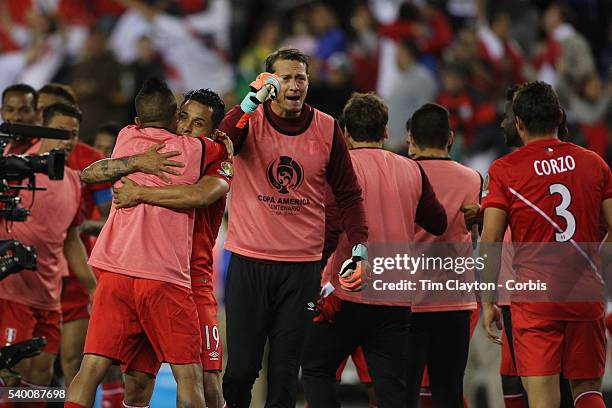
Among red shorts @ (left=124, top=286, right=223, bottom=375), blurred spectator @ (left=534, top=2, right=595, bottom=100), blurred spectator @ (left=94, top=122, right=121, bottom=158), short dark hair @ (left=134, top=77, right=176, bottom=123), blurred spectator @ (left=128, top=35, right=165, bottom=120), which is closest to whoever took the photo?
short dark hair @ (left=134, top=77, right=176, bottom=123)

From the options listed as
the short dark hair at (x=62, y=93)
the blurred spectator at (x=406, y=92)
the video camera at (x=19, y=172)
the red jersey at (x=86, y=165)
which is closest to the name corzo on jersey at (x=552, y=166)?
the video camera at (x=19, y=172)

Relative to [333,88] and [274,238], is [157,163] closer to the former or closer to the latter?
[274,238]

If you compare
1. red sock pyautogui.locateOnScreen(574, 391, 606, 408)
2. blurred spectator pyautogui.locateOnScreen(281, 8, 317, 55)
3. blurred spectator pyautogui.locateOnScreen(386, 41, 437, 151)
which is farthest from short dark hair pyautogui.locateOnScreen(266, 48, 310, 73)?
blurred spectator pyautogui.locateOnScreen(281, 8, 317, 55)

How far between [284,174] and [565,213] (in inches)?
66.7

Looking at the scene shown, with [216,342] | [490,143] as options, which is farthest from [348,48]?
[216,342]

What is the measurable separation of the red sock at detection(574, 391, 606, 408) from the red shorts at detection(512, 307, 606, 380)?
0.11m

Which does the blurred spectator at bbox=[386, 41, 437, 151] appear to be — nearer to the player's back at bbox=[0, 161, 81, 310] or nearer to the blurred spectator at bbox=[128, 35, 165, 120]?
the blurred spectator at bbox=[128, 35, 165, 120]

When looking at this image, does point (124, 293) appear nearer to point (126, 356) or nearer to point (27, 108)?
point (126, 356)

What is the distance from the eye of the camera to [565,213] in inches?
286

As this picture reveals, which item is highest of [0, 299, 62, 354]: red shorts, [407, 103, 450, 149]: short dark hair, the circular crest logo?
[407, 103, 450, 149]: short dark hair

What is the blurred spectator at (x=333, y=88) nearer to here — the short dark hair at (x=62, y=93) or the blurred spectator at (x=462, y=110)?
the blurred spectator at (x=462, y=110)

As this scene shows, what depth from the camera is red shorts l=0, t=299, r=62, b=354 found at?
8.66 meters

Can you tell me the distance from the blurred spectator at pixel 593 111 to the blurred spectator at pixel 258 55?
396cm

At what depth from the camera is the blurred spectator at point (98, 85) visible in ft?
50.4
